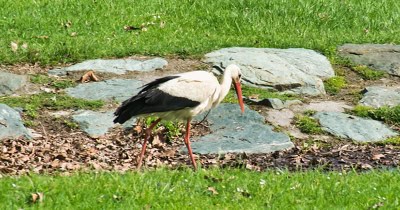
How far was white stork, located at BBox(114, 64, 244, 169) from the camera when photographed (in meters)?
7.96

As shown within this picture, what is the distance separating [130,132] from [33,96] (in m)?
1.34

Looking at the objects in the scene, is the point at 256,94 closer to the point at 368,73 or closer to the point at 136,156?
the point at 368,73

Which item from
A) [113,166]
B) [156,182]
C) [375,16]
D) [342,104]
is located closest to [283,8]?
[375,16]

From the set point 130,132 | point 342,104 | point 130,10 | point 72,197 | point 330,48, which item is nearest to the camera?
point 72,197

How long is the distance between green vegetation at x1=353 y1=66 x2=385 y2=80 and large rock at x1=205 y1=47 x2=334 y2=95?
1.27 feet

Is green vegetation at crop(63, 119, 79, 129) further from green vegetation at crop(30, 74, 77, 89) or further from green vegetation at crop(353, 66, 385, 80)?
green vegetation at crop(353, 66, 385, 80)

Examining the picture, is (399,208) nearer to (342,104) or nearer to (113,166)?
(113,166)

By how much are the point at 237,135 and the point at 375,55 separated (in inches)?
135

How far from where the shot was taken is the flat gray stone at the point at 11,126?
9.04 meters

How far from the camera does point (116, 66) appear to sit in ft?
36.5

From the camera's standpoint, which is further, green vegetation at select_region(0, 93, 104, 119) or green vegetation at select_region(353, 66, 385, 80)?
green vegetation at select_region(353, 66, 385, 80)

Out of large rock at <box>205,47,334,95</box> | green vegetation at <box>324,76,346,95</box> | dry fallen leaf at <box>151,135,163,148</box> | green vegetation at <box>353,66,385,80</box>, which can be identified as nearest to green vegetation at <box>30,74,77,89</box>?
dry fallen leaf at <box>151,135,163,148</box>

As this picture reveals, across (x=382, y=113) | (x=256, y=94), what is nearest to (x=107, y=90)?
(x=256, y=94)

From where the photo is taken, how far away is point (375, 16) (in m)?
13.9
